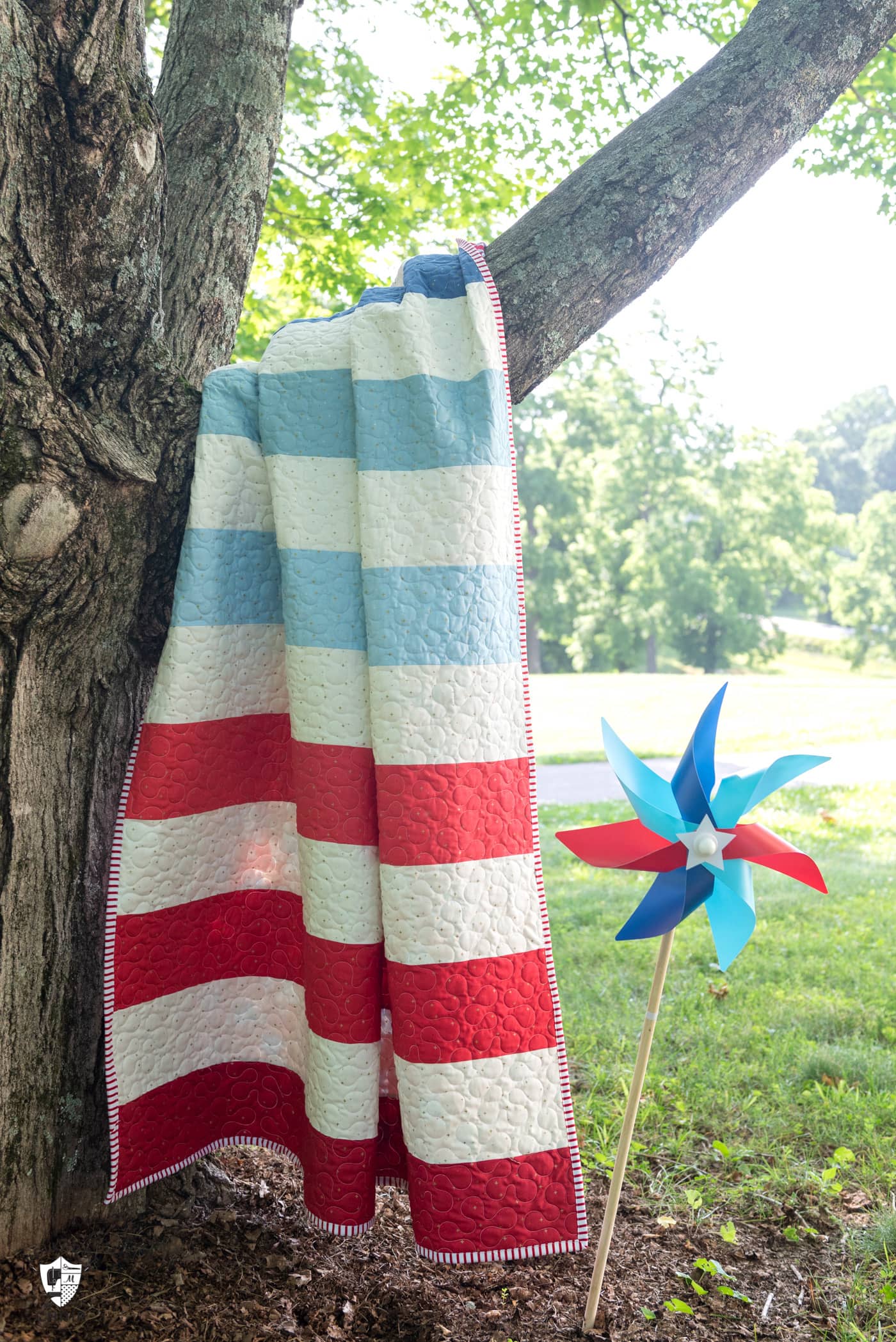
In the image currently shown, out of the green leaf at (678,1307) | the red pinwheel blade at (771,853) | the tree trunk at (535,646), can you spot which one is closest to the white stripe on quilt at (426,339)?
the red pinwheel blade at (771,853)

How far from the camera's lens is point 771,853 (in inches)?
66.3

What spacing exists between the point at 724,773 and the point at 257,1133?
7.16 m

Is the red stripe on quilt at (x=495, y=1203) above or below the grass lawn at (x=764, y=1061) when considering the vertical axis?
above

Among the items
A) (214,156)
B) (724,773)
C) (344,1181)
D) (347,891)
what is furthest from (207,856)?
(724,773)

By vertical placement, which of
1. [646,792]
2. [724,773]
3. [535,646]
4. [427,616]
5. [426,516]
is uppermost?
[535,646]

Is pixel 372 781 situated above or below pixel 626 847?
above

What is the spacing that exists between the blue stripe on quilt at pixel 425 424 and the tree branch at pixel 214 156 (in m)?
0.65

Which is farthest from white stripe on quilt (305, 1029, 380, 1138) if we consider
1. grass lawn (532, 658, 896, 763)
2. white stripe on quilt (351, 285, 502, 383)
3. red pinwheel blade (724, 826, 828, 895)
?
grass lawn (532, 658, 896, 763)

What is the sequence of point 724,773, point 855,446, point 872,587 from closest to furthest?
1. point 724,773
2. point 872,587
3. point 855,446

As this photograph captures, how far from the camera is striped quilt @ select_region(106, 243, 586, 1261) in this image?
1.77 metres

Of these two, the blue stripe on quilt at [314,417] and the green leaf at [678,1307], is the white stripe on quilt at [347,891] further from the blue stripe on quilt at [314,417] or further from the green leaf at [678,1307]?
the green leaf at [678,1307]

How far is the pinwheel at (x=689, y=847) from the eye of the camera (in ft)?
5.53

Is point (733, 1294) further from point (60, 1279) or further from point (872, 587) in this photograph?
point (872, 587)

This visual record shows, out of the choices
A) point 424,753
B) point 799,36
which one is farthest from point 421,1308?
point 799,36
